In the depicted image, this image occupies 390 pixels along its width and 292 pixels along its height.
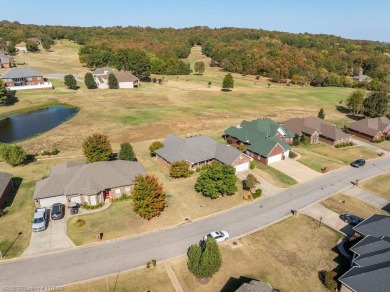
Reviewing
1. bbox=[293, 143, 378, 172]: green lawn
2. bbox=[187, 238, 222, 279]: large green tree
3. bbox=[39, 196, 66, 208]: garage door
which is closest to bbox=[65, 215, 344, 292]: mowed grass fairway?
bbox=[187, 238, 222, 279]: large green tree

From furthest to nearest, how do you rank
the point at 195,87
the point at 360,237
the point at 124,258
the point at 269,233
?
the point at 195,87, the point at 269,233, the point at 360,237, the point at 124,258

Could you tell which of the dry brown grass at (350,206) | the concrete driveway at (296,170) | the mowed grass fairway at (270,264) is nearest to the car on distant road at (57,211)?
the mowed grass fairway at (270,264)

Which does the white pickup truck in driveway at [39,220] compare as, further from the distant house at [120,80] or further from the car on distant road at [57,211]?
the distant house at [120,80]

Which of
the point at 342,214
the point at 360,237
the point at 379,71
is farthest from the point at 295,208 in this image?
the point at 379,71

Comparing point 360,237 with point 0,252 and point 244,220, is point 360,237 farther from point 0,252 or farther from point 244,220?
point 0,252

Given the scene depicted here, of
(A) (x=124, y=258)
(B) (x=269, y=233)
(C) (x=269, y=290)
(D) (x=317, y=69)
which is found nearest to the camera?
(C) (x=269, y=290)

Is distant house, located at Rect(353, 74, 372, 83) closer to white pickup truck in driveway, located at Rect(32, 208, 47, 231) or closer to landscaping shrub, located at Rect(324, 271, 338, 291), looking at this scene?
landscaping shrub, located at Rect(324, 271, 338, 291)

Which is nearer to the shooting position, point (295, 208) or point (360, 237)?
point (360, 237)
